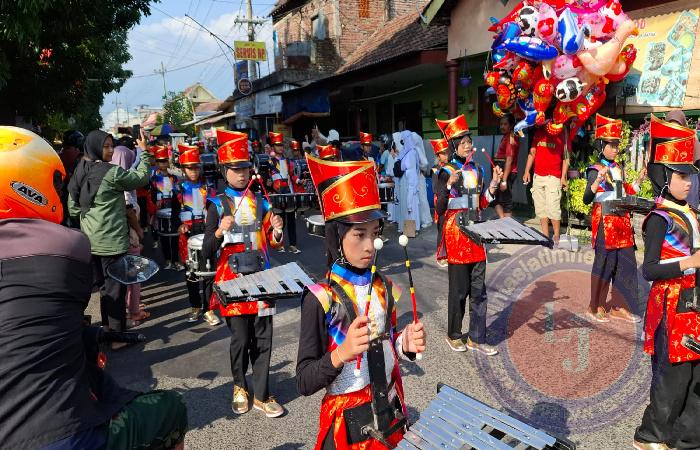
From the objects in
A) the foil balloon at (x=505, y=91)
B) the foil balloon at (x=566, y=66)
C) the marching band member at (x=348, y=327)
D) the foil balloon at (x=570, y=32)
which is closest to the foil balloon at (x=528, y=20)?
the foil balloon at (x=570, y=32)

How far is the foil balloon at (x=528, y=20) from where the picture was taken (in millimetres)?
7832

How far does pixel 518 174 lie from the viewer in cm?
1134

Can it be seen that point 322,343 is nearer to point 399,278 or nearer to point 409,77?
point 399,278

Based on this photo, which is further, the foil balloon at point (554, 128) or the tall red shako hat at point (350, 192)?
A: the foil balloon at point (554, 128)

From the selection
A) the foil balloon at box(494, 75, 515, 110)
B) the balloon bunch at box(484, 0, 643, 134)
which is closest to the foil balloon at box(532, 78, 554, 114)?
the balloon bunch at box(484, 0, 643, 134)

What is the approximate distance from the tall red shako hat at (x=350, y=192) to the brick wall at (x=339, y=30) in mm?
21889

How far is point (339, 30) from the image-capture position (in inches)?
914

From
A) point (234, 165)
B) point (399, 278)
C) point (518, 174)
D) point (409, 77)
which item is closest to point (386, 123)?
point (409, 77)

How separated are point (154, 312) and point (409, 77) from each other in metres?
11.5

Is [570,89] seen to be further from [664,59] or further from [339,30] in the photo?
[339,30]

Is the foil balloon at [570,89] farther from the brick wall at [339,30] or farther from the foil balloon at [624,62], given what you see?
the brick wall at [339,30]

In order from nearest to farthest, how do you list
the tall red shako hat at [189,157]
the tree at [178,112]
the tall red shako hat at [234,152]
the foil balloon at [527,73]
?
1. the tall red shako hat at [234,152]
2. the tall red shako hat at [189,157]
3. the foil balloon at [527,73]
4. the tree at [178,112]

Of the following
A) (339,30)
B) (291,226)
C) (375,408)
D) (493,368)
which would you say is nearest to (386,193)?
(291,226)

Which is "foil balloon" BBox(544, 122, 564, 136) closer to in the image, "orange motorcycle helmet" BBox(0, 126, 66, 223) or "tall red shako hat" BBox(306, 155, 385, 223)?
"tall red shako hat" BBox(306, 155, 385, 223)
